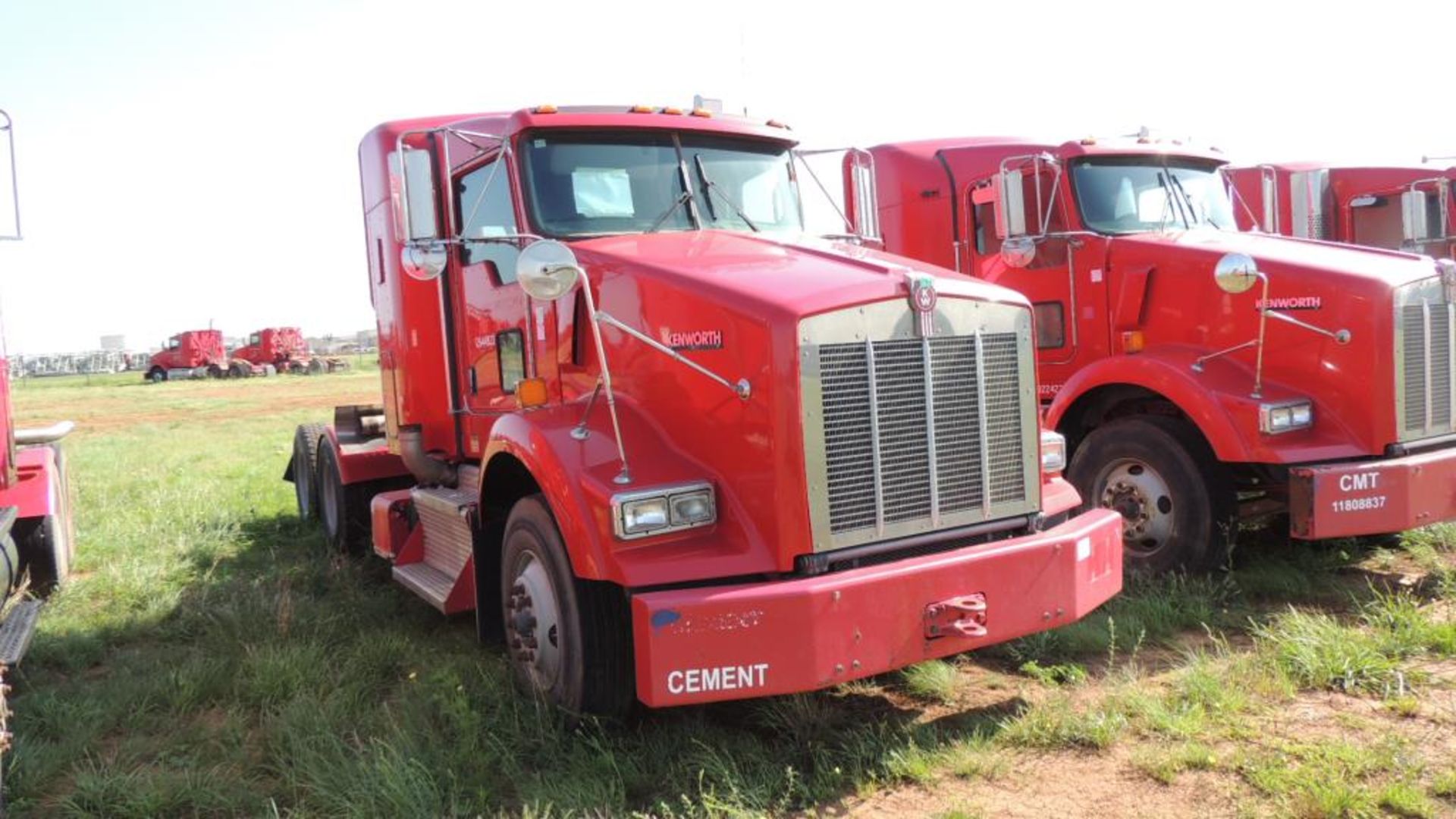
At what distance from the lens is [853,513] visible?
3.80m

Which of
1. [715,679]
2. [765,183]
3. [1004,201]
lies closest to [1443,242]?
[1004,201]

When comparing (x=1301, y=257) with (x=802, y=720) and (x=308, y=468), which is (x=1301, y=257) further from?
(x=308, y=468)

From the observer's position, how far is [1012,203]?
6.71 m

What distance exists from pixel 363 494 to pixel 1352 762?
6.41 metres

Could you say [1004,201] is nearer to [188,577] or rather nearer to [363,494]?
[363,494]

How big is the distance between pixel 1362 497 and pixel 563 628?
422cm

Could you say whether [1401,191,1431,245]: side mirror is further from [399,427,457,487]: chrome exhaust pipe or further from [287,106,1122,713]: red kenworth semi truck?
[399,427,457,487]: chrome exhaust pipe

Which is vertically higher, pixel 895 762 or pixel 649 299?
pixel 649 299

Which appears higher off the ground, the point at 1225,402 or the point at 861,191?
the point at 861,191

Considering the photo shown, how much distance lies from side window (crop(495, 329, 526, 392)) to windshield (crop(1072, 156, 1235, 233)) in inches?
158

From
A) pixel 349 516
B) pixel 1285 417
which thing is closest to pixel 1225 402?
pixel 1285 417

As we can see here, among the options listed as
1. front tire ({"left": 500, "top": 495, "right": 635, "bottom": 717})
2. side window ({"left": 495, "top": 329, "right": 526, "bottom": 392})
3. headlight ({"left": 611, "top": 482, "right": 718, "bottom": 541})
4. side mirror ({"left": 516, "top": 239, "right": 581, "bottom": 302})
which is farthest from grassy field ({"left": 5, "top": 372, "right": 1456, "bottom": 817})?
side mirror ({"left": 516, "top": 239, "right": 581, "bottom": 302})

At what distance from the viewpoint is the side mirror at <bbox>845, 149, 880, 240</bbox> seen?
5.84 m

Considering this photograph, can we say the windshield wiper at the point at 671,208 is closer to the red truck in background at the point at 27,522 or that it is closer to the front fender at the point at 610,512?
the front fender at the point at 610,512
